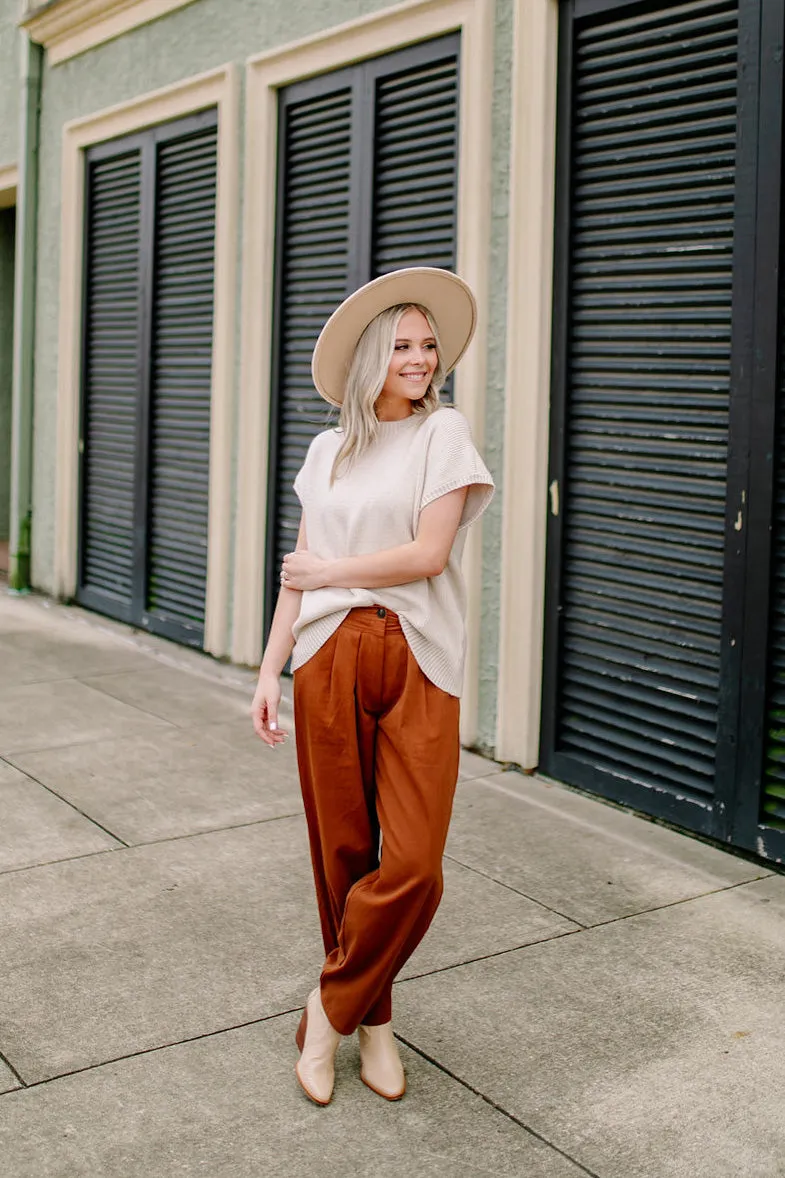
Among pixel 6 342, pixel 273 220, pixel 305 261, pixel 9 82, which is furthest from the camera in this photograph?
pixel 6 342

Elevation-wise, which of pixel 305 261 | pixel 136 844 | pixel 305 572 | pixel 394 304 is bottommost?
pixel 136 844

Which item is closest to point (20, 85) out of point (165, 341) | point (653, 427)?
point (165, 341)

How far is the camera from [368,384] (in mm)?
3070

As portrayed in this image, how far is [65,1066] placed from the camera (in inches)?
126

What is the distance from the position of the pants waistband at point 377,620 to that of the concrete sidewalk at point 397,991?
1061 millimetres

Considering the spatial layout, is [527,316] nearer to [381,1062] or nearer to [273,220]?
[273,220]

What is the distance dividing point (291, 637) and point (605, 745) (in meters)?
2.44

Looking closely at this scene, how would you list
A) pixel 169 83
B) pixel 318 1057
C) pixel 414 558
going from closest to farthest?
pixel 414 558 < pixel 318 1057 < pixel 169 83

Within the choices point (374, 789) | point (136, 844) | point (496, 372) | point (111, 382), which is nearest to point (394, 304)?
point (374, 789)

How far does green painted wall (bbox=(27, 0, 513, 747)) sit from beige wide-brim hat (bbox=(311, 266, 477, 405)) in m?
2.51

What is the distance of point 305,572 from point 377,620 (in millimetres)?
214

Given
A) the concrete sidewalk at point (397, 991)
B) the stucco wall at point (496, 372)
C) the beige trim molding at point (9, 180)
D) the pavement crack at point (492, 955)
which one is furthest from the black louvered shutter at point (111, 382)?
the pavement crack at point (492, 955)

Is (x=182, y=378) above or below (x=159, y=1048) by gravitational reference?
above

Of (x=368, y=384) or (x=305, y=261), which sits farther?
(x=305, y=261)
